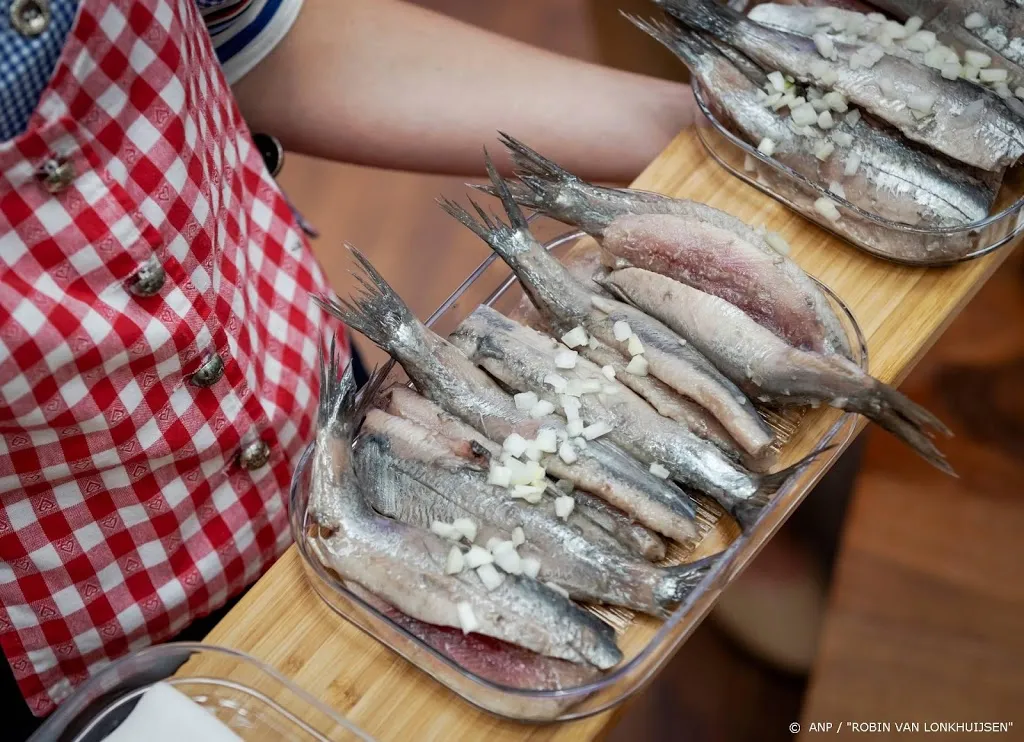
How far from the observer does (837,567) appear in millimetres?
1687

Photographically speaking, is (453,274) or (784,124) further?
(453,274)

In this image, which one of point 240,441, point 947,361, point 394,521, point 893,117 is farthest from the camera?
point 947,361

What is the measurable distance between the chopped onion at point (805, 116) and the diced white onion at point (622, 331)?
397mm

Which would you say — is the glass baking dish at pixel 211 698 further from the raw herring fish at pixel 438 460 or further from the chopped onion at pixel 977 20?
the chopped onion at pixel 977 20

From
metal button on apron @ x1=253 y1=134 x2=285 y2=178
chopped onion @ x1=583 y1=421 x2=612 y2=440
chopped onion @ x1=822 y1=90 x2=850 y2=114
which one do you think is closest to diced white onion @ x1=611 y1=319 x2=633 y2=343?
chopped onion @ x1=583 y1=421 x2=612 y2=440

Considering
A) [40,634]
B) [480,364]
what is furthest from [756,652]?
[40,634]

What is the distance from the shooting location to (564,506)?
3.47ft

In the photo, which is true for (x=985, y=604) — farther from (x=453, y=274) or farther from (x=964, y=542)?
(x=453, y=274)

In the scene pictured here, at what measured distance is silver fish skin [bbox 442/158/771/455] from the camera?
3.62 feet

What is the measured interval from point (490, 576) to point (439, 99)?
760 mm

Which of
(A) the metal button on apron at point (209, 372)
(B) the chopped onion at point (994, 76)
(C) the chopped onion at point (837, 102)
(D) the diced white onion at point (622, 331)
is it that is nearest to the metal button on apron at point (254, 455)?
(A) the metal button on apron at point (209, 372)

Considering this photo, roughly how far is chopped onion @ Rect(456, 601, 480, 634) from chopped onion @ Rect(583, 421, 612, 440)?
0.77 ft

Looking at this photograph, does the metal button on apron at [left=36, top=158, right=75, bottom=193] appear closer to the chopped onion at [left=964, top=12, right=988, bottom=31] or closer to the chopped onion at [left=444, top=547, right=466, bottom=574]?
the chopped onion at [left=444, top=547, right=466, bottom=574]

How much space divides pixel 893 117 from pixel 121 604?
1.14 meters
